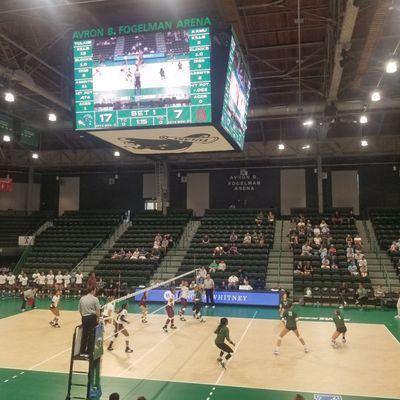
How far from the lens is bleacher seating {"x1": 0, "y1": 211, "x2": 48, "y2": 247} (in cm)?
3606

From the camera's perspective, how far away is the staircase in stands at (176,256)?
93.1ft

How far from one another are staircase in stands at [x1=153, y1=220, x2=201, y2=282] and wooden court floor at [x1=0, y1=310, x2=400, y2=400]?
30.2ft

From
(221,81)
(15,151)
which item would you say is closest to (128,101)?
(221,81)

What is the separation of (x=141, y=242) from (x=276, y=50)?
1805 cm

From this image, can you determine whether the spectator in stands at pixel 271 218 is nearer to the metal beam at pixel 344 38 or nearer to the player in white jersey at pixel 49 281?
the metal beam at pixel 344 38

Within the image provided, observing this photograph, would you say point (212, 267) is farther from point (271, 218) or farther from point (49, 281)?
point (49, 281)

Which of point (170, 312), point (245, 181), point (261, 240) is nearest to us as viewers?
point (170, 312)

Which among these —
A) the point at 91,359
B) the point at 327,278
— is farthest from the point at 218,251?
the point at 91,359

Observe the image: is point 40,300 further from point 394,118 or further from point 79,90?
point 394,118

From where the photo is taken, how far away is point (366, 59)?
17.4m

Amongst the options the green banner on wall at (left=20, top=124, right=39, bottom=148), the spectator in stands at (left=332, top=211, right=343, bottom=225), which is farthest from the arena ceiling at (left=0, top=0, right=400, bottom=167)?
the spectator in stands at (left=332, top=211, right=343, bottom=225)

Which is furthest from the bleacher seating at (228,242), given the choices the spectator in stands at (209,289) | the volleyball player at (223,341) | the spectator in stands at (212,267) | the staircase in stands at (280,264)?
the volleyball player at (223,341)

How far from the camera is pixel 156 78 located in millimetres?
12242

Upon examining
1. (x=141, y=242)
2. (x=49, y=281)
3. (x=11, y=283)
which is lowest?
(x=11, y=283)
